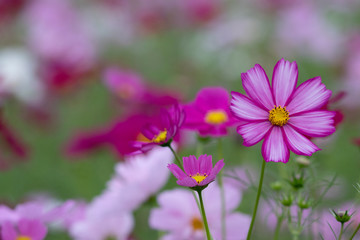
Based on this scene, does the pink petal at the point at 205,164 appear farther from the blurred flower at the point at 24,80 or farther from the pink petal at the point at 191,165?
the blurred flower at the point at 24,80

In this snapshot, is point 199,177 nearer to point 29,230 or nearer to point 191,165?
point 191,165

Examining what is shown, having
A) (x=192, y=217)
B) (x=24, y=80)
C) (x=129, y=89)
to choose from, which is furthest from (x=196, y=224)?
(x=24, y=80)

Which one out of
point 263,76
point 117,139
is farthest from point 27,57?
point 263,76

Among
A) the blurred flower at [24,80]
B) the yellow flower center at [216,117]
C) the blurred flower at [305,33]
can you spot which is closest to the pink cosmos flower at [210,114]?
the yellow flower center at [216,117]

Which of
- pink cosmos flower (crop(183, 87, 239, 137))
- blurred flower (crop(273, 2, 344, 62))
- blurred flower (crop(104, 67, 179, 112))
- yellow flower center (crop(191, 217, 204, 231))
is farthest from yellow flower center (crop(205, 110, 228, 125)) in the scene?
blurred flower (crop(273, 2, 344, 62))

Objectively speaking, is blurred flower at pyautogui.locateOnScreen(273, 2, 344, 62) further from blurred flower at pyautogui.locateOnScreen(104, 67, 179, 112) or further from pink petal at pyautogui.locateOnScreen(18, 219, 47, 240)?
pink petal at pyautogui.locateOnScreen(18, 219, 47, 240)

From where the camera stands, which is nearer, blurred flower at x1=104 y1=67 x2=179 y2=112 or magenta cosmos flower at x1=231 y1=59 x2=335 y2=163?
magenta cosmos flower at x1=231 y1=59 x2=335 y2=163

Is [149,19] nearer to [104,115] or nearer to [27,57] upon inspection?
[104,115]
